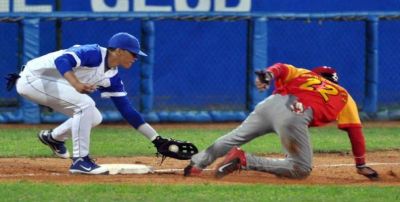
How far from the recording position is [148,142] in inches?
472

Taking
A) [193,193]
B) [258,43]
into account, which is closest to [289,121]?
[193,193]

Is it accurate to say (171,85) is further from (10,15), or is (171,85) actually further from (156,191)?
(156,191)

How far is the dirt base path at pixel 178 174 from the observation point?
859cm

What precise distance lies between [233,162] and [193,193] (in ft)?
2.60

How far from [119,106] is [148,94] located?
4775 mm

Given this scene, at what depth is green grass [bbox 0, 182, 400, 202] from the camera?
7.46 meters

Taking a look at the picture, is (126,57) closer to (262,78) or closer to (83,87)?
(83,87)

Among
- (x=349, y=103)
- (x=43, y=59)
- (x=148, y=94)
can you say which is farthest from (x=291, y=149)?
(x=148, y=94)

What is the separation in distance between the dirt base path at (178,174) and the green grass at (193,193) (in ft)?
1.44

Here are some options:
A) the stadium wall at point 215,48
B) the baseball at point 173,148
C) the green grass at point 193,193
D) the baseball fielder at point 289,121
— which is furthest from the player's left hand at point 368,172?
the stadium wall at point 215,48

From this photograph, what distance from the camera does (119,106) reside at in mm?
9453

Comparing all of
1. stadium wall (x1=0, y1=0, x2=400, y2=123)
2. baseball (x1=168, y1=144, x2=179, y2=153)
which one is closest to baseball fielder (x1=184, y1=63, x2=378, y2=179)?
baseball (x1=168, y1=144, x2=179, y2=153)

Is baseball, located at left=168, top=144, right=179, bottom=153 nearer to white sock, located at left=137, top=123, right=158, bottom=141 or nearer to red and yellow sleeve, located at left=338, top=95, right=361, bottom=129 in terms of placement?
white sock, located at left=137, top=123, right=158, bottom=141

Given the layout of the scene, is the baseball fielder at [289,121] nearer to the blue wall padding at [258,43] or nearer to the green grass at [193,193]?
the green grass at [193,193]
